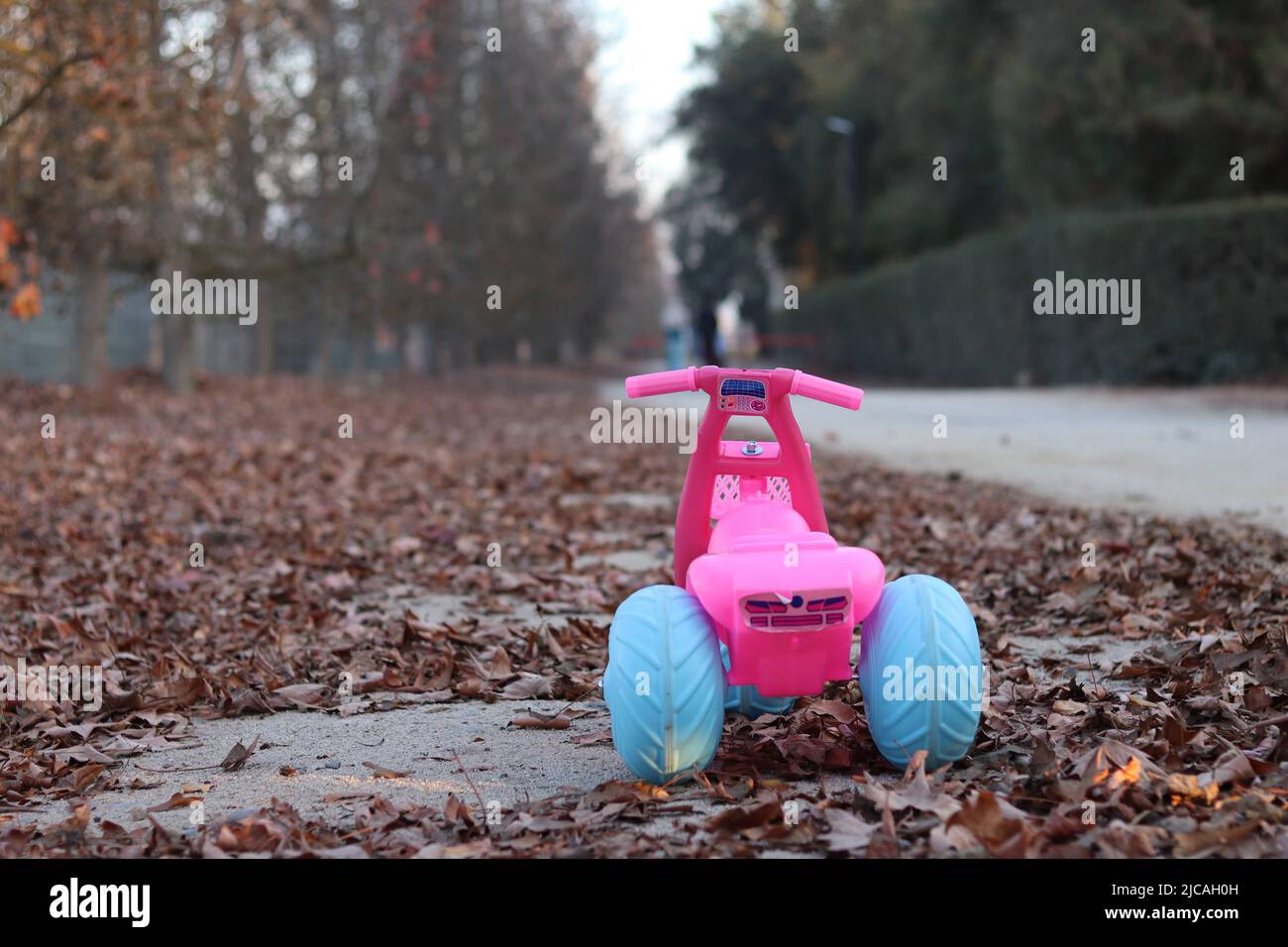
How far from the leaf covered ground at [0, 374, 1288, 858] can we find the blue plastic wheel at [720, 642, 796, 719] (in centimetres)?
7

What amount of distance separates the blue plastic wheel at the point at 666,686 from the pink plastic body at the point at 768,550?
0.08 metres

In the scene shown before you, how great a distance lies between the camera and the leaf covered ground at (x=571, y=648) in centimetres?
324

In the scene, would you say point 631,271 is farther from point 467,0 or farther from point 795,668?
point 795,668

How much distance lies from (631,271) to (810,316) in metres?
16.8

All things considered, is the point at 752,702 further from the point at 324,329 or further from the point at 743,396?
the point at 324,329

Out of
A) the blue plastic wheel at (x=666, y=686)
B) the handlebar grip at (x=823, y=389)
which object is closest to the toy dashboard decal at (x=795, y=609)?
the blue plastic wheel at (x=666, y=686)

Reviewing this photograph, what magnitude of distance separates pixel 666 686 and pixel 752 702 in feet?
2.95

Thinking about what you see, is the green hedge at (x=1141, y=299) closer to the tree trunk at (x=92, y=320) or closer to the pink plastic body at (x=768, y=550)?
the tree trunk at (x=92, y=320)

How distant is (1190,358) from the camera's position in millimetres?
21312

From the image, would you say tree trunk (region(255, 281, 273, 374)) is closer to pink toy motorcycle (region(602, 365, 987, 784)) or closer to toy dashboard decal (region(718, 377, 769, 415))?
toy dashboard decal (region(718, 377, 769, 415))

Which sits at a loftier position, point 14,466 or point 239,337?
point 239,337

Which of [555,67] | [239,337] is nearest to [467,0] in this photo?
[555,67]

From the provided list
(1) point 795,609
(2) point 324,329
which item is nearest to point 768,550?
(1) point 795,609

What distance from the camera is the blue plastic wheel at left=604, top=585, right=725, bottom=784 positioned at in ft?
11.5
